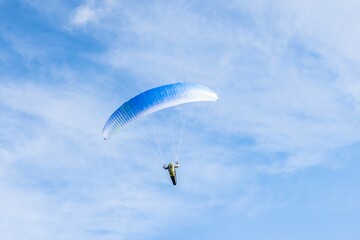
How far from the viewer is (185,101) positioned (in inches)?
4968

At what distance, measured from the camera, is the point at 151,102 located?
126 m

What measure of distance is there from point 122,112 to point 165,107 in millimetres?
4457

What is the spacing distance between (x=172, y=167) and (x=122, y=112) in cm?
857

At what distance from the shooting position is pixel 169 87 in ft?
415

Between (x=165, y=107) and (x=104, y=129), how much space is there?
6.70m

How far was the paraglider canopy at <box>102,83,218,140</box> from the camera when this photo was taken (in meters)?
126

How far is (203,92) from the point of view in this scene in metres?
127

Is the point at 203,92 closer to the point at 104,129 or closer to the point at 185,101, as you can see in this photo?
the point at 185,101

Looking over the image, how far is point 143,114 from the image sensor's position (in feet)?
414

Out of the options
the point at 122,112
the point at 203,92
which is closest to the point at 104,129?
the point at 122,112

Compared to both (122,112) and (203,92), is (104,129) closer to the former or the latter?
(122,112)

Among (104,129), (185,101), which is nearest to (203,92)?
(185,101)

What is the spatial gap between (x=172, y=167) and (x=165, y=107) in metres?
7.55

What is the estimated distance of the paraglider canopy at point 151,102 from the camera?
413 ft
